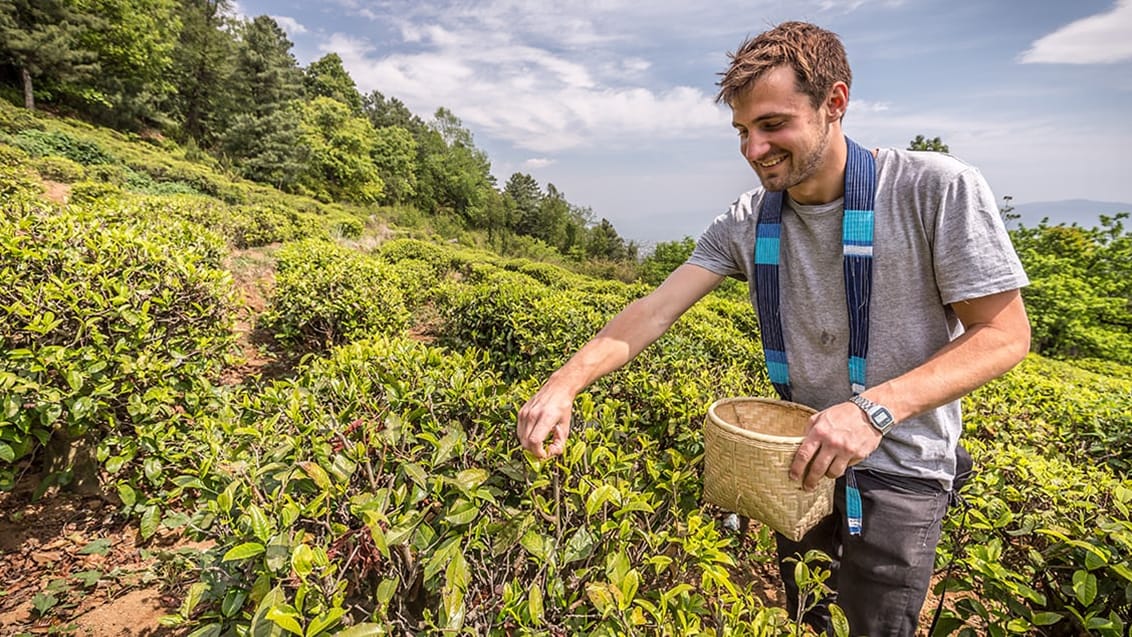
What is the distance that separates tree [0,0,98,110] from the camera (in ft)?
73.1

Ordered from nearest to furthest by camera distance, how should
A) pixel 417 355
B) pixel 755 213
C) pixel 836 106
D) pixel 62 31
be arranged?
pixel 836 106 < pixel 755 213 < pixel 417 355 < pixel 62 31

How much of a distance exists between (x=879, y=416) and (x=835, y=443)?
12 centimetres

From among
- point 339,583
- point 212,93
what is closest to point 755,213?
point 339,583

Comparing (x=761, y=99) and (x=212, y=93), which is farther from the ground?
(x=212, y=93)

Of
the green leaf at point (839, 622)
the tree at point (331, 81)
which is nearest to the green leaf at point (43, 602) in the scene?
the green leaf at point (839, 622)

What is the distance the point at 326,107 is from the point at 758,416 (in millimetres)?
39148

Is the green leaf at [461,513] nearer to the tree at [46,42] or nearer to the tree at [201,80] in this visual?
the tree at [46,42]

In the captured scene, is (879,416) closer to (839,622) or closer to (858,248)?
(839,622)

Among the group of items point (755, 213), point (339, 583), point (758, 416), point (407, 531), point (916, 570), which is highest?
point (755, 213)

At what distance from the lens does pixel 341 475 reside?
1188 millimetres

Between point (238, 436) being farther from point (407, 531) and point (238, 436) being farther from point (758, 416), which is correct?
point (758, 416)

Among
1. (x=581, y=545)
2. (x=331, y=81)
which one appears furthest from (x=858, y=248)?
(x=331, y=81)

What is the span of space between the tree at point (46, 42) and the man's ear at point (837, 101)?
35.7 meters

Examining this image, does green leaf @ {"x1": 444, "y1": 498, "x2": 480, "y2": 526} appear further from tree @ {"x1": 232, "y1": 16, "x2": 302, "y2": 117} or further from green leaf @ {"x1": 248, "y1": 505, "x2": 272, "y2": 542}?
tree @ {"x1": 232, "y1": 16, "x2": 302, "y2": 117}
